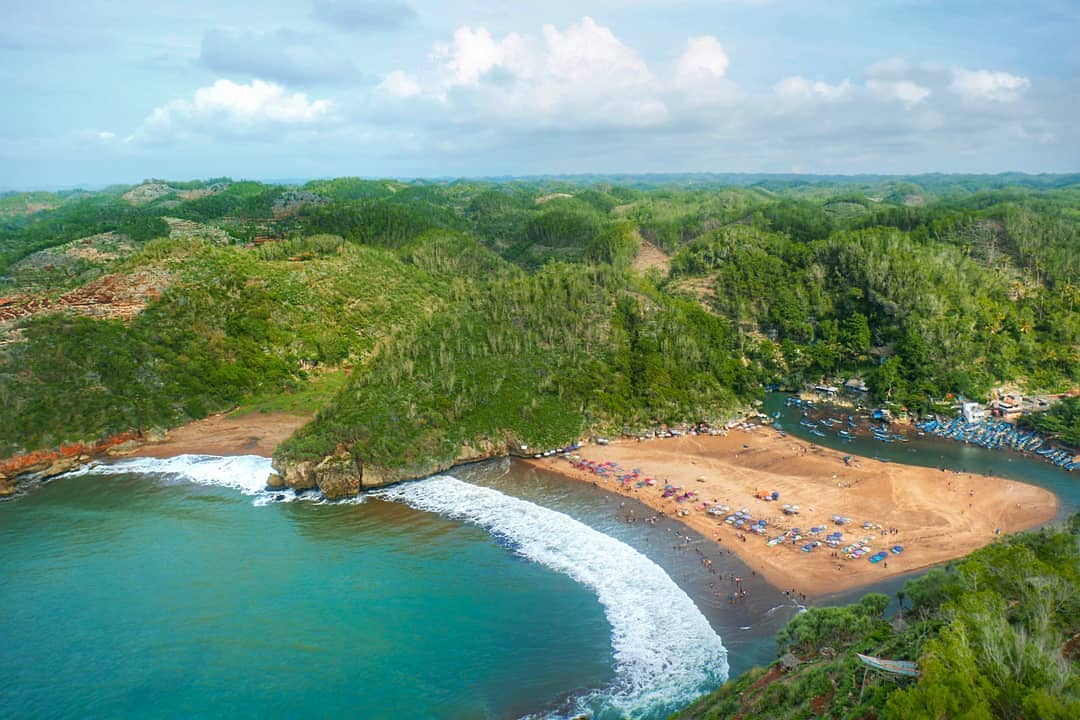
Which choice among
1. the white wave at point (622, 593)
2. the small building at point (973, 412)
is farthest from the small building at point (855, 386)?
the white wave at point (622, 593)

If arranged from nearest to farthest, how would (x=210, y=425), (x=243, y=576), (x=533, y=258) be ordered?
(x=243, y=576)
(x=210, y=425)
(x=533, y=258)

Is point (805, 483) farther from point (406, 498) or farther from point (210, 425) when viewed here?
point (210, 425)

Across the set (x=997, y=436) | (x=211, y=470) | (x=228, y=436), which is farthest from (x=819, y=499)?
(x=228, y=436)

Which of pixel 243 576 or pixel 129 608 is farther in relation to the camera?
pixel 243 576

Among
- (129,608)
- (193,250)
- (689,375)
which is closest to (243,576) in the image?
(129,608)

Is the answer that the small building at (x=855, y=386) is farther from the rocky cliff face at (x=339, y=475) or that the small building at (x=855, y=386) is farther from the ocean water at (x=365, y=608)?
the rocky cliff face at (x=339, y=475)

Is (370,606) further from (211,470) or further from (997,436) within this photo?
(997,436)

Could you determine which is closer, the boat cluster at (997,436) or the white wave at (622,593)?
the white wave at (622,593)
